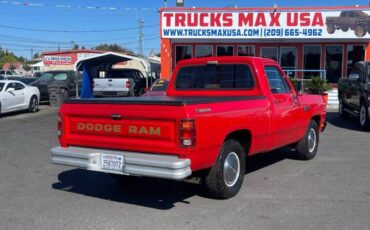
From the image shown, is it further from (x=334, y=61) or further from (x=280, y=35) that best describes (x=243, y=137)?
(x=334, y=61)

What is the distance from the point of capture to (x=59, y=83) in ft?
73.9

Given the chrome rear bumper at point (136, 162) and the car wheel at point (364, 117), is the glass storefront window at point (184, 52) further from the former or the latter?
the chrome rear bumper at point (136, 162)

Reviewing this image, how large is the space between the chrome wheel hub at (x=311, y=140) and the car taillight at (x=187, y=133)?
4.16 metres

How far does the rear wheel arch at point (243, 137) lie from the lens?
247 inches

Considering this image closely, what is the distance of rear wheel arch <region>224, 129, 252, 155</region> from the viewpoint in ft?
20.6

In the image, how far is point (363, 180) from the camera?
7.13 m

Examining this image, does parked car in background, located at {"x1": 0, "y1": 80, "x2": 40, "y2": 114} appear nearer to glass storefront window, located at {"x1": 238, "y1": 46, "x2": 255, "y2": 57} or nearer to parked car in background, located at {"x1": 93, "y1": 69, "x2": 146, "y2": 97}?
parked car in background, located at {"x1": 93, "y1": 69, "x2": 146, "y2": 97}

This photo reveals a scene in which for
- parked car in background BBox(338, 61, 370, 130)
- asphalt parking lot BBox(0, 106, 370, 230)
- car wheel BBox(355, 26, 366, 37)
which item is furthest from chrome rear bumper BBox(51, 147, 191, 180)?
car wheel BBox(355, 26, 366, 37)

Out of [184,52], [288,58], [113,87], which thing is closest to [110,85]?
[113,87]

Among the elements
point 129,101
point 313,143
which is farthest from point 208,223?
point 313,143

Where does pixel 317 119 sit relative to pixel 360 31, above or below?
below

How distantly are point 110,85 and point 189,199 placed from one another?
15152 millimetres

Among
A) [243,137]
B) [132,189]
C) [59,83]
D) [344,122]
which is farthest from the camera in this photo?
[59,83]

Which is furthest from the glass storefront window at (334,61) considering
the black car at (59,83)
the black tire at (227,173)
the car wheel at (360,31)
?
the black tire at (227,173)
